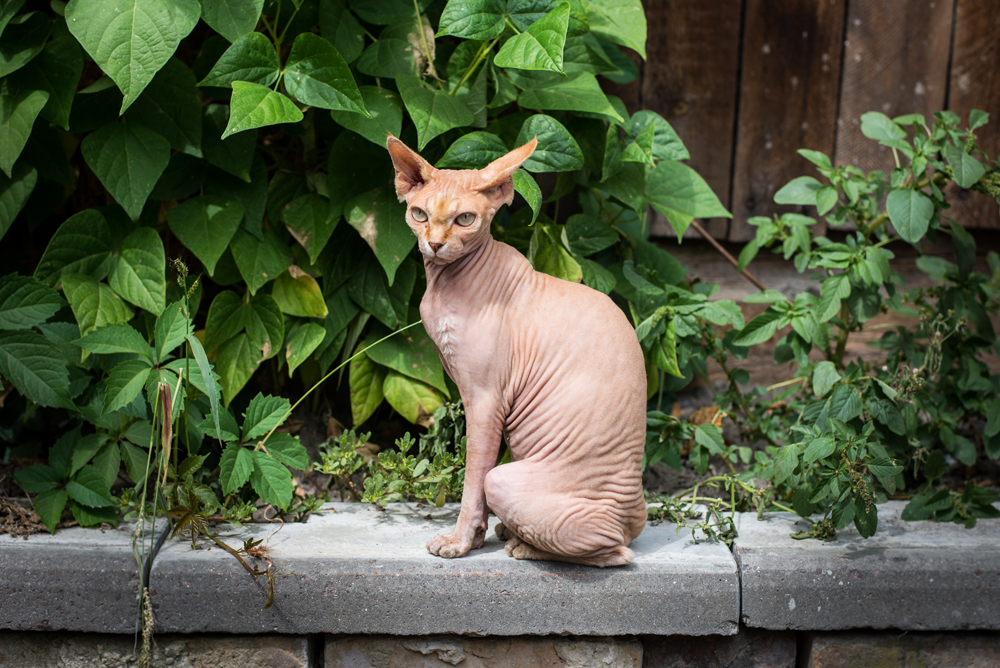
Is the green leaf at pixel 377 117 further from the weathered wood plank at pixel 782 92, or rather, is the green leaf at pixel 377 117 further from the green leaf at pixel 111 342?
the weathered wood plank at pixel 782 92

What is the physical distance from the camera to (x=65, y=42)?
211 centimetres

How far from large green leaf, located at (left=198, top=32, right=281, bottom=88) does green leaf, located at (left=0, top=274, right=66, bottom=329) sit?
700 millimetres

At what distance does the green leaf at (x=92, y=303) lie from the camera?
84.0 inches

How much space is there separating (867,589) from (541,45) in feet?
5.04

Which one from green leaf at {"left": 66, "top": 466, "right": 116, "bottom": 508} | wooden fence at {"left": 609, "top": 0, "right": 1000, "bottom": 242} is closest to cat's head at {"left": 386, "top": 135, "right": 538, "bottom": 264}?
green leaf at {"left": 66, "top": 466, "right": 116, "bottom": 508}

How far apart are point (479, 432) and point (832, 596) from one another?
3.10ft

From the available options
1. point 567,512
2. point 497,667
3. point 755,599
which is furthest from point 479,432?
point 755,599

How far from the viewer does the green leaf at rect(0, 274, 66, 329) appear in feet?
6.61

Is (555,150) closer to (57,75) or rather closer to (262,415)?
(262,415)

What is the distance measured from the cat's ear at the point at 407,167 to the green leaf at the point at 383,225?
1.25 feet

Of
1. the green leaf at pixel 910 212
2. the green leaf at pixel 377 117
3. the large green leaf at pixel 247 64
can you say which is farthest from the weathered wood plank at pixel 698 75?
the large green leaf at pixel 247 64

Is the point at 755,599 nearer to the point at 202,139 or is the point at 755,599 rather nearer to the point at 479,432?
the point at 479,432

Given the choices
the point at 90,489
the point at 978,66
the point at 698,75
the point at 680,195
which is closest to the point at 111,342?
the point at 90,489

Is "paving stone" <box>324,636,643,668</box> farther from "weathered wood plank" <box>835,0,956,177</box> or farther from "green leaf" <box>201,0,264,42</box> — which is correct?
"weathered wood plank" <box>835,0,956,177</box>
